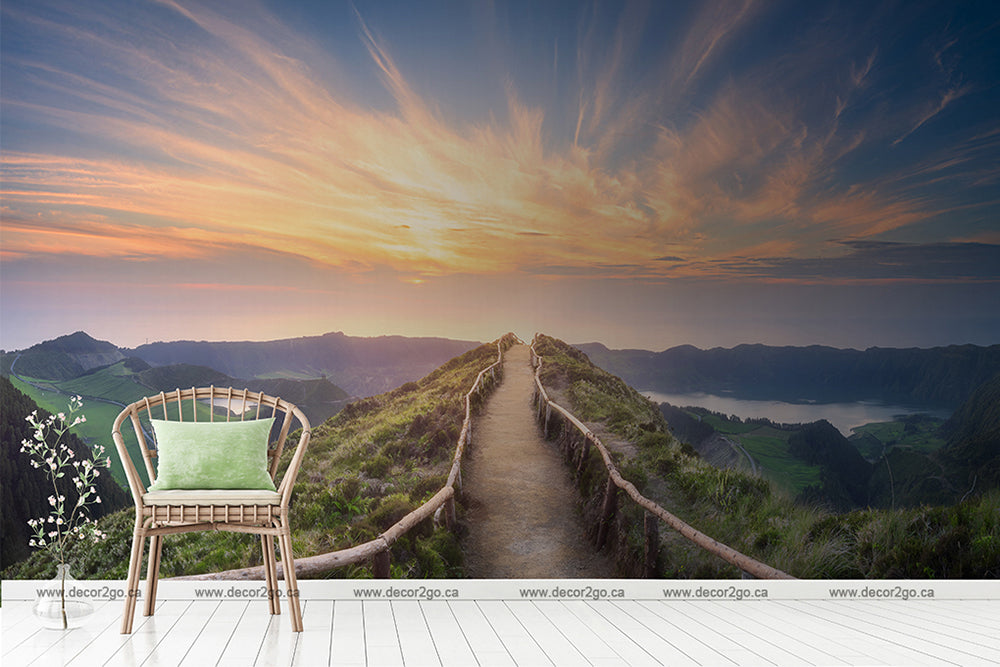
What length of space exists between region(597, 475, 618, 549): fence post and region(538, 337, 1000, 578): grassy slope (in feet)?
0.31

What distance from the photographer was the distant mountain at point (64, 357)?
4.16 meters

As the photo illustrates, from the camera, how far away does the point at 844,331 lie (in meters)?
4.56

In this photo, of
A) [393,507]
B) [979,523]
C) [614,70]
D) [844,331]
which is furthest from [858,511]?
[614,70]

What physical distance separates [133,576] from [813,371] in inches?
161

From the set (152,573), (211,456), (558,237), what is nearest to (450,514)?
(211,456)

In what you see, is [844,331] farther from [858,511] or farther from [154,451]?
[154,451]

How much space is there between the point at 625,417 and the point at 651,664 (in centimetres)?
178

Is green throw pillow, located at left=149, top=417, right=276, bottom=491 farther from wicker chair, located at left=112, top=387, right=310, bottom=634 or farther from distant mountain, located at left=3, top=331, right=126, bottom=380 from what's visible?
→ distant mountain, located at left=3, top=331, right=126, bottom=380

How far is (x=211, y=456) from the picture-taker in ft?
11.0

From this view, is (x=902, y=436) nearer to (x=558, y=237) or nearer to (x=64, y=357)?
(x=558, y=237)

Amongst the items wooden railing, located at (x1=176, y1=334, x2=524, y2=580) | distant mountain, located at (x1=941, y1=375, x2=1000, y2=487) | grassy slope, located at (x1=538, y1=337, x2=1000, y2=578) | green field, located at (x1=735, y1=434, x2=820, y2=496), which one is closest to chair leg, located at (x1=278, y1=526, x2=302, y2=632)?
wooden railing, located at (x1=176, y1=334, x2=524, y2=580)

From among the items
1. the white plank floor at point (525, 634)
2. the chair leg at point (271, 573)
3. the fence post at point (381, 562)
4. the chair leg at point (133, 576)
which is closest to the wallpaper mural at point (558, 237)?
the fence post at point (381, 562)

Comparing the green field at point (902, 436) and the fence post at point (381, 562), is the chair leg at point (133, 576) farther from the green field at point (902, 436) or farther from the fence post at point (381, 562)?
the green field at point (902, 436)

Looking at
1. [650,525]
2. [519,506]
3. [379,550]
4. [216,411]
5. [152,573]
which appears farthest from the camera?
[519,506]
